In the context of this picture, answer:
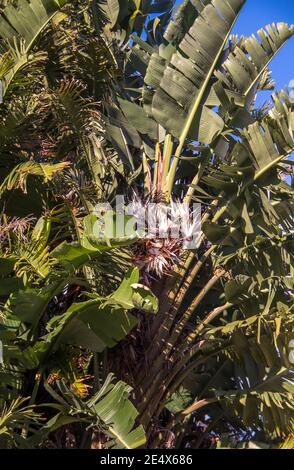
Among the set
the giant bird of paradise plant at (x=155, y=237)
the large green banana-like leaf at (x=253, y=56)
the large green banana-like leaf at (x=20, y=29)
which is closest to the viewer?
the giant bird of paradise plant at (x=155, y=237)

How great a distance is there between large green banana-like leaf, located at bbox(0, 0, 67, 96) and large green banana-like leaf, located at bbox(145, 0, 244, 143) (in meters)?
1.19

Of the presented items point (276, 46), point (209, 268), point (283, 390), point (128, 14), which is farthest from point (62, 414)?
point (128, 14)

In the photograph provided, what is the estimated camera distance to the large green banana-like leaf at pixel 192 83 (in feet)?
23.1

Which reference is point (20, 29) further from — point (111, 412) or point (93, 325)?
point (111, 412)

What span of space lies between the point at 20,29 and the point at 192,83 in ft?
5.11

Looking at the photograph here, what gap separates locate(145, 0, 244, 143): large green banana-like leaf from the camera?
7055 millimetres

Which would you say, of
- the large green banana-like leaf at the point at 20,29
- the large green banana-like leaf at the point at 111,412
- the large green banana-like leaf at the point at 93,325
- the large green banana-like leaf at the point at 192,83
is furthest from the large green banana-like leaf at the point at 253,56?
the large green banana-like leaf at the point at 111,412

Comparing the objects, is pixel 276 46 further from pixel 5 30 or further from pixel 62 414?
pixel 62 414

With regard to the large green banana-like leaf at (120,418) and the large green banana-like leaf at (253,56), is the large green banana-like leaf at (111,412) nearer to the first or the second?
the large green banana-like leaf at (120,418)

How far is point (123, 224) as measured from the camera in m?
5.16

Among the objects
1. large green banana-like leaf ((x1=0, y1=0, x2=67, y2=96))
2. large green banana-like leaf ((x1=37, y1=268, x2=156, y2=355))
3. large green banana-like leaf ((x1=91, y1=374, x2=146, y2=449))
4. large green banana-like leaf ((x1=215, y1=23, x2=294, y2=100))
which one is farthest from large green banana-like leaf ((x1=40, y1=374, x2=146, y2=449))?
large green banana-like leaf ((x1=215, y1=23, x2=294, y2=100))

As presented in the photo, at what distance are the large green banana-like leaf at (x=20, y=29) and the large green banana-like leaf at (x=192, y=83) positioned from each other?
119cm

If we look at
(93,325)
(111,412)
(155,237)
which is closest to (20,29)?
(155,237)
